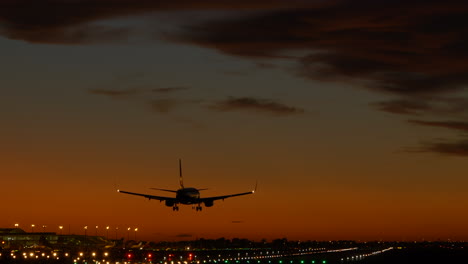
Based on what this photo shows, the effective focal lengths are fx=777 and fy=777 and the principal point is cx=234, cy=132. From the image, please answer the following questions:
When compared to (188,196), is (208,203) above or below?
below

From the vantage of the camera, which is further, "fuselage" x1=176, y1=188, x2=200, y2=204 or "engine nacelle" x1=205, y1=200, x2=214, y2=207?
"engine nacelle" x1=205, y1=200, x2=214, y2=207

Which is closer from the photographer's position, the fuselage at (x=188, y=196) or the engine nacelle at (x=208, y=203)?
the fuselage at (x=188, y=196)

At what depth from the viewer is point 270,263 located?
540ft

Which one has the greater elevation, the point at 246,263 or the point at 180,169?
the point at 180,169

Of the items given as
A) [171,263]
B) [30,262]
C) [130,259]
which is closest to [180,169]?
[130,259]

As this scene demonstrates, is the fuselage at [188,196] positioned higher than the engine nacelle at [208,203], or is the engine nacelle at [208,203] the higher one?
the fuselage at [188,196]

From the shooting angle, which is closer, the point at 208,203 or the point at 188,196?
the point at 188,196

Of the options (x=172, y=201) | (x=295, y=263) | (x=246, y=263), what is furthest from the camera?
(x=295, y=263)

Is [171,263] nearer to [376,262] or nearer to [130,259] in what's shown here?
[130,259]

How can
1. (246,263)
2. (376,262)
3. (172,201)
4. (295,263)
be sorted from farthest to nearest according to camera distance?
(376,262) < (295,263) < (246,263) < (172,201)

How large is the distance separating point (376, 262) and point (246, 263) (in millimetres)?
41891

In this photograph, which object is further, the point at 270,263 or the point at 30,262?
the point at 270,263

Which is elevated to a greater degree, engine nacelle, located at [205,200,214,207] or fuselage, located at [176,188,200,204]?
fuselage, located at [176,188,200,204]


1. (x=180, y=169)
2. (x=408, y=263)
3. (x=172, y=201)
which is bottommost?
(x=408, y=263)
